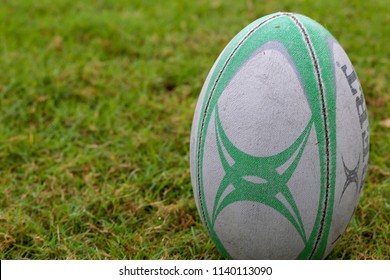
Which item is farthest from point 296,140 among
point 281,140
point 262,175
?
point 262,175

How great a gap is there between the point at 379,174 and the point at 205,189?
4.31 feet

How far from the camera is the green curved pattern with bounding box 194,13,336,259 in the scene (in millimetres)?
2604

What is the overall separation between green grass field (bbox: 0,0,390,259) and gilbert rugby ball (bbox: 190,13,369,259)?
1.34ft

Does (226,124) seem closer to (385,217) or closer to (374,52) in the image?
(385,217)

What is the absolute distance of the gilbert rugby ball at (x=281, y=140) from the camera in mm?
2594

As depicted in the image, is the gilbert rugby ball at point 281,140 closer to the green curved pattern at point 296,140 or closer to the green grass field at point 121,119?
the green curved pattern at point 296,140

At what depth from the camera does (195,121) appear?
2.84 m

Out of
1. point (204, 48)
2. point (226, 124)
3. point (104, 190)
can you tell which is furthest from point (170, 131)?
point (226, 124)

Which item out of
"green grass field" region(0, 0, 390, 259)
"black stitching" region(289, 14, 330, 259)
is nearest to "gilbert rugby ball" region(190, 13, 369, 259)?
"black stitching" region(289, 14, 330, 259)

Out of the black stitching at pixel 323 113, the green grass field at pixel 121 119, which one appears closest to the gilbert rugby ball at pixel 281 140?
the black stitching at pixel 323 113

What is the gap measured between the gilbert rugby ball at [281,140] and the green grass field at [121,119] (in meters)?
0.41

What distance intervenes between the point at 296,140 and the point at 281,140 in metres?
0.06

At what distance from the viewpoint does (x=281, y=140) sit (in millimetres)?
2586

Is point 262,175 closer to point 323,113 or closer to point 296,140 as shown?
point 296,140
